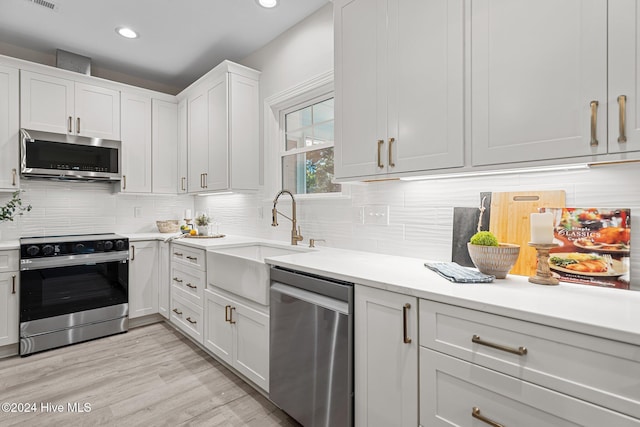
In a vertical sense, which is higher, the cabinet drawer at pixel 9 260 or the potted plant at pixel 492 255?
the potted plant at pixel 492 255

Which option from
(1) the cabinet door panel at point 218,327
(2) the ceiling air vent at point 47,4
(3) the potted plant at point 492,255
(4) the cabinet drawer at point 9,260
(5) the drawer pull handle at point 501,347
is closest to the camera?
(5) the drawer pull handle at point 501,347

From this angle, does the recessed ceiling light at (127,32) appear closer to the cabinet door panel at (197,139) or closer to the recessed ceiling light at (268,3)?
the cabinet door panel at (197,139)

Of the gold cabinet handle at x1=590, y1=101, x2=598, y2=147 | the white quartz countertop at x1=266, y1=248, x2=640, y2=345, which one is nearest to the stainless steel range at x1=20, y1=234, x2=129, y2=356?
the white quartz countertop at x1=266, y1=248, x2=640, y2=345

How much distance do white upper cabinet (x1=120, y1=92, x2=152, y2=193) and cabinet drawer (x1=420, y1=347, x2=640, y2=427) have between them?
347 centimetres

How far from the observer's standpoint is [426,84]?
1.53 meters

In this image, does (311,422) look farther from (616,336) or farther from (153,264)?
(153,264)

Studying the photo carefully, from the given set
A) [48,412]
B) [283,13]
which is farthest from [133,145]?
[48,412]

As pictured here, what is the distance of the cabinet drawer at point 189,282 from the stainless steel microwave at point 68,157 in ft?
4.15

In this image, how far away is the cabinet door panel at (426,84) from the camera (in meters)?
1.43

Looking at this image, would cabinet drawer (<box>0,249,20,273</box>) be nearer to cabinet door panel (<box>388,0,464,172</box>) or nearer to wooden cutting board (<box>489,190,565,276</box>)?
cabinet door panel (<box>388,0,464,172</box>)

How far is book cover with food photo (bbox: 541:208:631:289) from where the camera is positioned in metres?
1.24

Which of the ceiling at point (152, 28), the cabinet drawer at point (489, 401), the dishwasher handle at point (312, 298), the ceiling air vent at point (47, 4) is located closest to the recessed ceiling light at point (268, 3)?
the ceiling at point (152, 28)

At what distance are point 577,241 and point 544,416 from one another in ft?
2.47

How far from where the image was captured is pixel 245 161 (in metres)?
3.06
